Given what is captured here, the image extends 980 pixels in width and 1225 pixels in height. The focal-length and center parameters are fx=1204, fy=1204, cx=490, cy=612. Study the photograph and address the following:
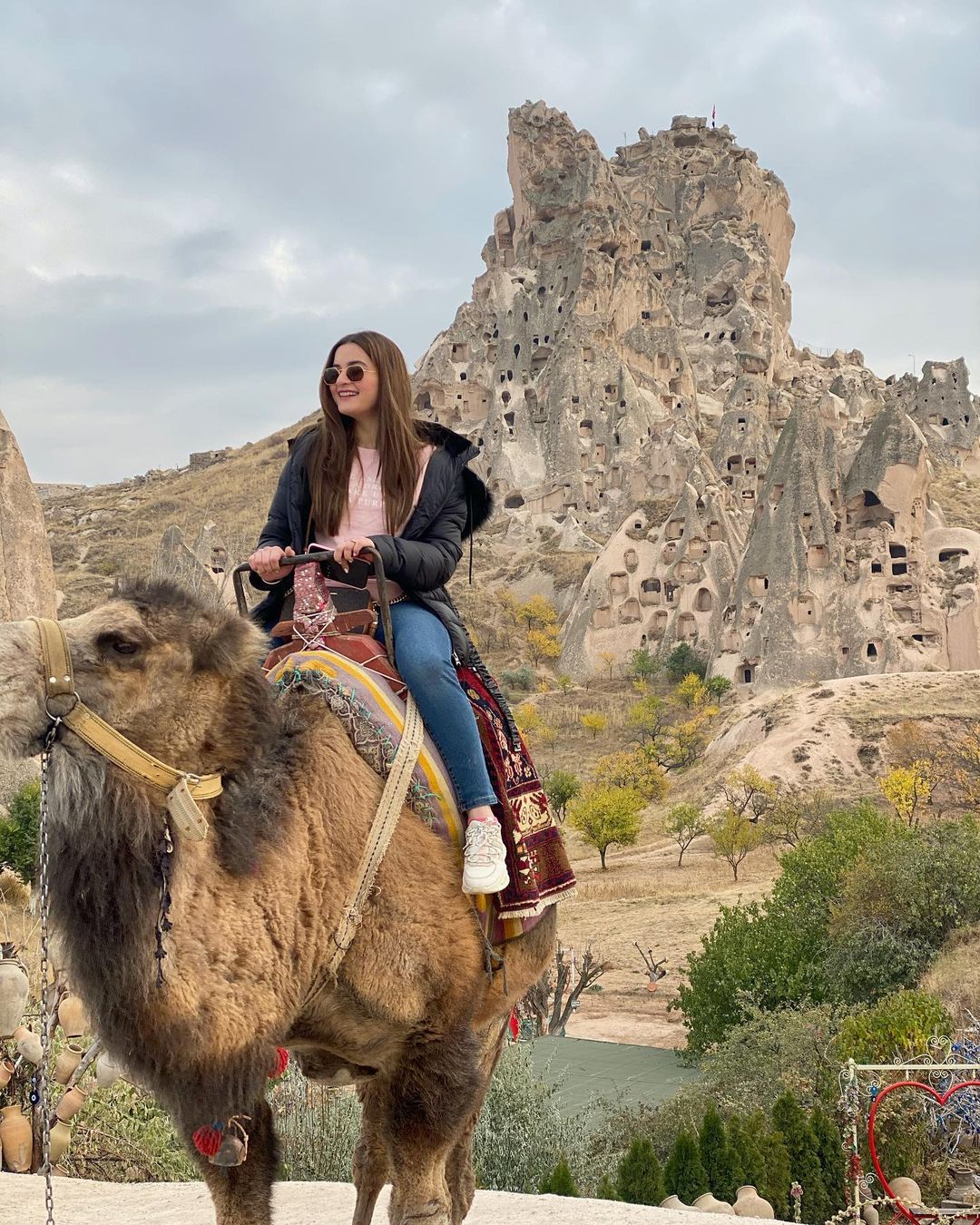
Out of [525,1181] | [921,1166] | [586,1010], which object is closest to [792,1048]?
[921,1166]

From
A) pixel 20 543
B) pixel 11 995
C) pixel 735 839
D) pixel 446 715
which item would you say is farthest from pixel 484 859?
pixel 735 839

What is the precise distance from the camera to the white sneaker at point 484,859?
3.04 m

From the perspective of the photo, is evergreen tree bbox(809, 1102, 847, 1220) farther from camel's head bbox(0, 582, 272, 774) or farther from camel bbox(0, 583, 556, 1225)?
camel's head bbox(0, 582, 272, 774)

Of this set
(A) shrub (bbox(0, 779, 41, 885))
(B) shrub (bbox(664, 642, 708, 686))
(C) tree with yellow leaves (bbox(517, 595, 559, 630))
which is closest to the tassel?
(A) shrub (bbox(0, 779, 41, 885))

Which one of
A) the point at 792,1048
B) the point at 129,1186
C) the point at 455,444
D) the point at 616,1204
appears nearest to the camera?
the point at 455,444

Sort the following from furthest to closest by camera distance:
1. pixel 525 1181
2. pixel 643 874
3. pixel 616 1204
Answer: pixel 643 874 < pixel 525 1181 < pixel 616 1204

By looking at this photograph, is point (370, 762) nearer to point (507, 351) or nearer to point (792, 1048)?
point (792, 1048)

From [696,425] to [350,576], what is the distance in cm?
7284

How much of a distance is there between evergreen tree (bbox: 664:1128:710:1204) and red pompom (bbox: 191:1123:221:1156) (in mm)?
8100

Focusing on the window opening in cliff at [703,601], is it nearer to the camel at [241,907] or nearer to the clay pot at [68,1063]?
the clay pot at [68,1063]

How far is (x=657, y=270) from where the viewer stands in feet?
295

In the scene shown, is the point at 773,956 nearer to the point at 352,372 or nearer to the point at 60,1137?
the point at 60,1137

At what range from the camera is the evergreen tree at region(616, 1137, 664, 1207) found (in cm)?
1002

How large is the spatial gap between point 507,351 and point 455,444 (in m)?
77.1
